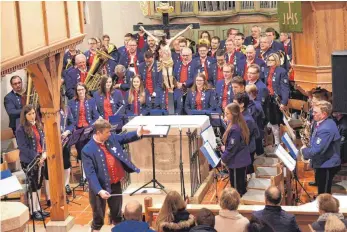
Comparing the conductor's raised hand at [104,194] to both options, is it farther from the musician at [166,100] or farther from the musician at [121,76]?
the musician at [121,76]

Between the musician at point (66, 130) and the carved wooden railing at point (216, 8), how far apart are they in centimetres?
643

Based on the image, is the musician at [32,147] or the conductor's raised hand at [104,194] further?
the musician at [32,147]

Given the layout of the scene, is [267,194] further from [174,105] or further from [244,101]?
[174,105]

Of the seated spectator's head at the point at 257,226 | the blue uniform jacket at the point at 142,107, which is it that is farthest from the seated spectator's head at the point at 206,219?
the blue uniform jacket at the point at 142,107

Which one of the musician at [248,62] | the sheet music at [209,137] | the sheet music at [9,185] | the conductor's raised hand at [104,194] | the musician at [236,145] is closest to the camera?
the sheet music at [9,185]

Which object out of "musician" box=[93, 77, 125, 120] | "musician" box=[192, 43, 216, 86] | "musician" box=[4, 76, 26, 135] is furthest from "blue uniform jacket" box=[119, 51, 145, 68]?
"musician" box=[4, 76, 26, 135]

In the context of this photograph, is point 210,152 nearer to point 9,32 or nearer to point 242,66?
point 9,32

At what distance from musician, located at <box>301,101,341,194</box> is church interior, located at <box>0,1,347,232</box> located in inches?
0.6

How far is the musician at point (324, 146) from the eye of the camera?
→ 30.9 feet

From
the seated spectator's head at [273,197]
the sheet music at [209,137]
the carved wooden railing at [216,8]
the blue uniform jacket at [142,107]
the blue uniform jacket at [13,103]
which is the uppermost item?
the carved wooden railing at [216,8]

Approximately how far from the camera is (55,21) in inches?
375

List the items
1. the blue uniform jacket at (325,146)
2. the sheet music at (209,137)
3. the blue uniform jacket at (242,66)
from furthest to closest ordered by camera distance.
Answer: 1. the blue uniform jacket at (242,66)
2. the sheet music at (209,137)
3. the blue uniform jacket at (325,146)

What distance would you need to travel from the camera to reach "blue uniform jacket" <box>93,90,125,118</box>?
39.8 ft

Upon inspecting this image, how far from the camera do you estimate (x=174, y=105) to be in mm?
12461
